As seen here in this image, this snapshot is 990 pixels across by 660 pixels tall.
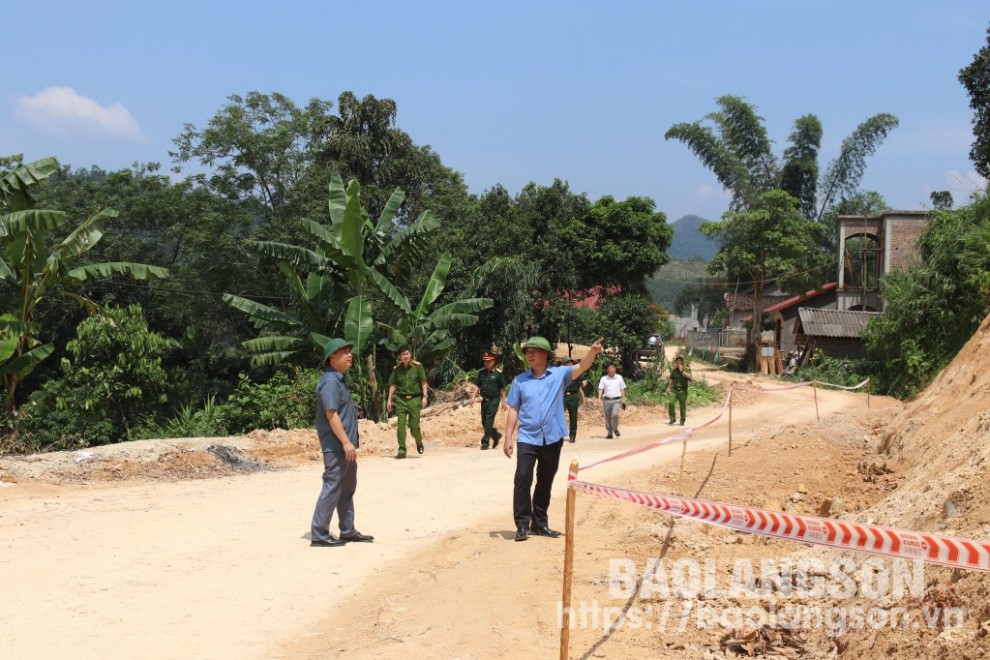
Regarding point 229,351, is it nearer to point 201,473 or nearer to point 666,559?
point 201,473

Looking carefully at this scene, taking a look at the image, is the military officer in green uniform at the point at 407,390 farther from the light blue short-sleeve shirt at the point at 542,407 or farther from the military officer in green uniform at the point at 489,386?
the light blue short-sleeve shirt at the point at 542,407

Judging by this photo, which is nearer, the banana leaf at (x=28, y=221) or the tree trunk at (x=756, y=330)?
the banana leaf at (x=28, y=221)

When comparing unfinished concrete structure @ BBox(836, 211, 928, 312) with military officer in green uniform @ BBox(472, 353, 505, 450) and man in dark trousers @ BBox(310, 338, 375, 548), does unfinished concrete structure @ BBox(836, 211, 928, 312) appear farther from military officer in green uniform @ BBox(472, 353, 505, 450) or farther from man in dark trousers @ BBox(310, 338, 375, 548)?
man in dark trousers @ BBox(310, 338, 375, 548)

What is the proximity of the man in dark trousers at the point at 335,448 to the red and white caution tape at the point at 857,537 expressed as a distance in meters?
3.38

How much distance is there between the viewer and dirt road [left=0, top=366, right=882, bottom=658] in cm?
518

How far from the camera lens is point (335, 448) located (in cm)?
744

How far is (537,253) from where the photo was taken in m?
30.6

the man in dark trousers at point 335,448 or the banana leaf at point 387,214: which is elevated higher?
the banana leaf at point 387,214

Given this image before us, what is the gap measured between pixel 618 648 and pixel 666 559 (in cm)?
197

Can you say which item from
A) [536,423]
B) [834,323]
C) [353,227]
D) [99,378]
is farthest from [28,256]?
[834,323]

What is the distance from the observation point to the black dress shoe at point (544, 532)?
7.68 metres

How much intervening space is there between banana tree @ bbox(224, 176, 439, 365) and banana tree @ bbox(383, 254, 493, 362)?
0.73 m

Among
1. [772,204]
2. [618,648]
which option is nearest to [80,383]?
[618,648]

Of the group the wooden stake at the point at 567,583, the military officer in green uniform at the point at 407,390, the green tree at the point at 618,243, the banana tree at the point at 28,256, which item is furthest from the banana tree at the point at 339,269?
the wooden stake at the point at 567,583
